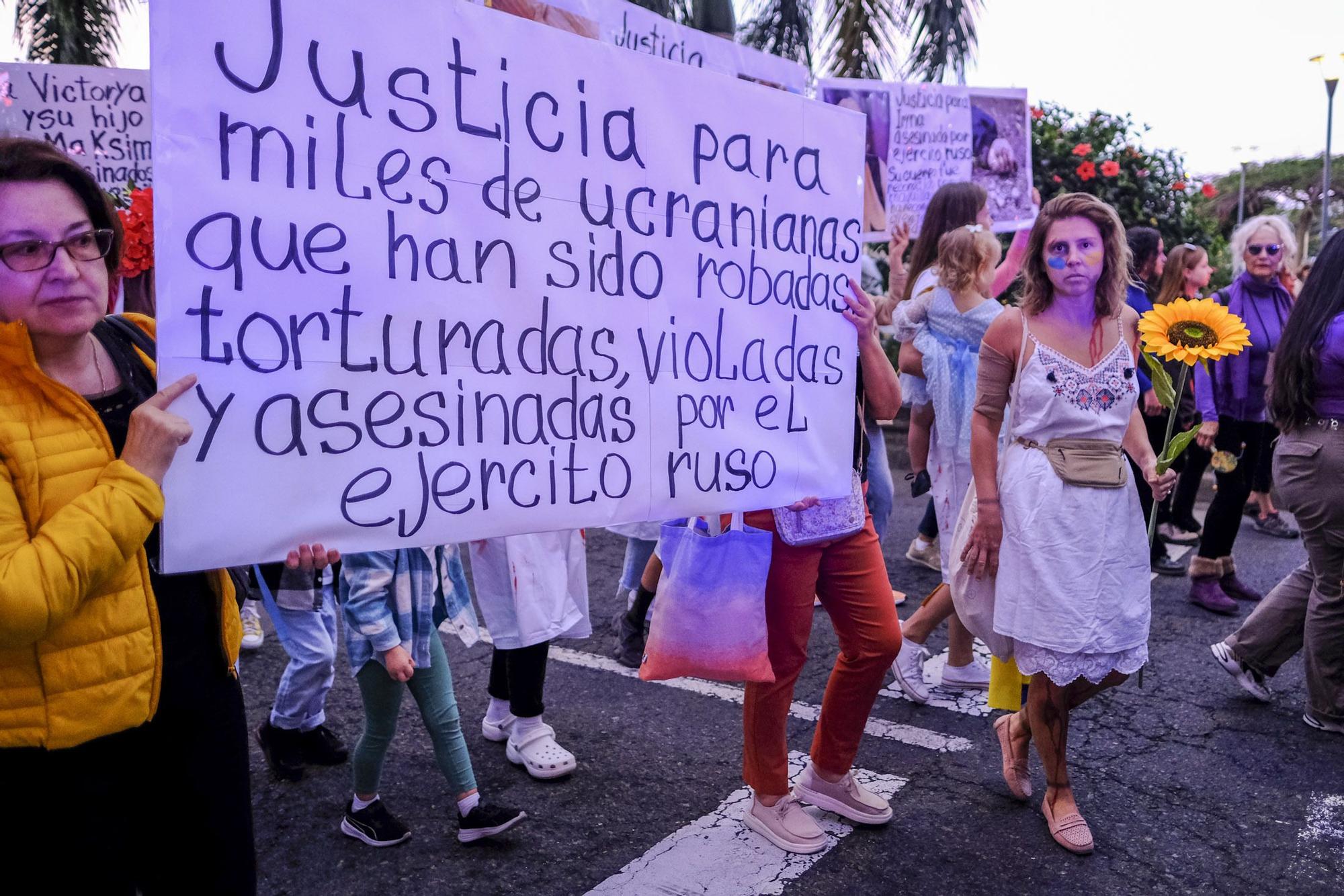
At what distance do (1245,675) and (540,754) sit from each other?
2.66 metres

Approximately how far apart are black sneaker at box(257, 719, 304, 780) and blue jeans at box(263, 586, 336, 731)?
25mm

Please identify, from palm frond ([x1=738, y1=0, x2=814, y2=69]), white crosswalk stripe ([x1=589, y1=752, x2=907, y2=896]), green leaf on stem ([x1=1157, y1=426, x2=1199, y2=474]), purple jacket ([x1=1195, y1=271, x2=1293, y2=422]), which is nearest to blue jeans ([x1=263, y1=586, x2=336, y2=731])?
white crosswalk stripe ([x1=589, y1=752, x2=907, y2=896])

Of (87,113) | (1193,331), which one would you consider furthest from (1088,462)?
(87,113)

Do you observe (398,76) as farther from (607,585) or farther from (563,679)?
(607,585)

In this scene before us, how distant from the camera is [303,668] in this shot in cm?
341

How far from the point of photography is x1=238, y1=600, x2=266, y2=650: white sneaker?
4.63 meters

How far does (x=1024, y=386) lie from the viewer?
2998 millimetres

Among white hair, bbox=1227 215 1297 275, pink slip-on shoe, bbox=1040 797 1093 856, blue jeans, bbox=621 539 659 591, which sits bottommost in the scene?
pink slip-on shoe, bbox=1040 797 1093 856

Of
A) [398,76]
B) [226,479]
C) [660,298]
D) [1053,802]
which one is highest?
[398,76]

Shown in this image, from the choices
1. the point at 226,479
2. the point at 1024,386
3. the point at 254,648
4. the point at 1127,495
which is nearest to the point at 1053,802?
the point at 1127,495

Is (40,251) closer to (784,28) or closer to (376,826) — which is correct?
(376,826)

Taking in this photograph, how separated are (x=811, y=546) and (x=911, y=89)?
185 inches

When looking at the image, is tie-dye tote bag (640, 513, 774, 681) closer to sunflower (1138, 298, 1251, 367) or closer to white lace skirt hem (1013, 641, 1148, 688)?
white lace skirt hem (1013, 641, 1148, 688)

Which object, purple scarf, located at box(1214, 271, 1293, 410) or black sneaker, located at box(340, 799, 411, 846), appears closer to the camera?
black sneaker, located at box(340, 799, 411, 846)
